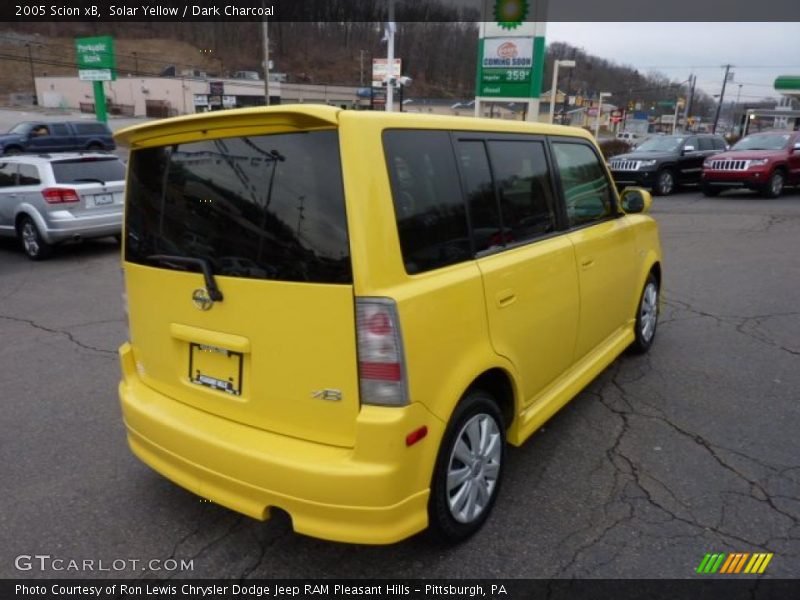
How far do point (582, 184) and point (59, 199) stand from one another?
25.9 feet

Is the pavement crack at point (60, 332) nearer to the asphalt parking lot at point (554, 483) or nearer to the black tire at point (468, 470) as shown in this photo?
the asphalt parking lot at point (554, 483)

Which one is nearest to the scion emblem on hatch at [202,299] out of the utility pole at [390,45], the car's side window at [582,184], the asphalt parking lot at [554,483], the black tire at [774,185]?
the asphalt parking lot at [554,483]

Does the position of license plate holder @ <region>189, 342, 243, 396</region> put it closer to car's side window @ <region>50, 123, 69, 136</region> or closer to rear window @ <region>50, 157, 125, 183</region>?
rear window @ <region>50, 157, 125, 183</region>

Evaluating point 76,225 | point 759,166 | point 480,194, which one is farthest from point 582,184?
point 759,166

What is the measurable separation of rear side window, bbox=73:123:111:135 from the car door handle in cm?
3177

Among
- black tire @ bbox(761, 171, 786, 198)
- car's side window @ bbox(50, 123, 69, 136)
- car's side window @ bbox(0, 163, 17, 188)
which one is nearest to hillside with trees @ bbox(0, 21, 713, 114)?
car's side window @ bbox(50, 123, 69, 136)

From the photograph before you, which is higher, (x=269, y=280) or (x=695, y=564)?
(x=269, y=280)

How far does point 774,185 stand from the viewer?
16.0 metres

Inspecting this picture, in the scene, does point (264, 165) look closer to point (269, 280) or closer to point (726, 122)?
point (269, 280)

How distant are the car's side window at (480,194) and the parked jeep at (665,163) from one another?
14.8m

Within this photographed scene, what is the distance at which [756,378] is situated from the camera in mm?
4441

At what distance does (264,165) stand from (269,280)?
1.45 feet

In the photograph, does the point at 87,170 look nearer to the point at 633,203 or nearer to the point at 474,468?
the point at 633,203

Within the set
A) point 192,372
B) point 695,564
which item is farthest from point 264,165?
point 695,564
